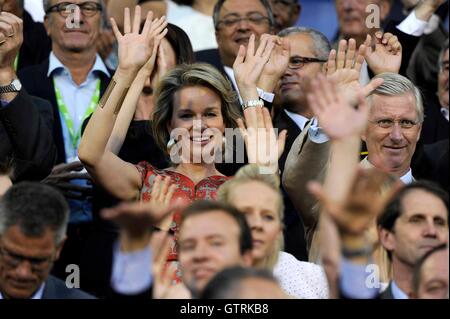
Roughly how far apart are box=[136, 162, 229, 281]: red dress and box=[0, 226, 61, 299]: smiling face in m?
1.12

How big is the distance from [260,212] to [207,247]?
25.3 inches

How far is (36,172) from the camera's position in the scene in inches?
263

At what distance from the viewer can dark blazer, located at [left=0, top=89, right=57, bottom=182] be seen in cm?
661

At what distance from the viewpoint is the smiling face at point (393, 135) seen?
22.9 feet

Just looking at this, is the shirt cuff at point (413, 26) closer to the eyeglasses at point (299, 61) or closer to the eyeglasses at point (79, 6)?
the eyeglasses at point (299, 61)

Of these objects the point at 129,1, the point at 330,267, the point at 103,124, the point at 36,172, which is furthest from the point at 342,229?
the point at 129,1

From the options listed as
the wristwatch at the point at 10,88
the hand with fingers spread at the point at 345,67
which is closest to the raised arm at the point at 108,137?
the wristwatch at the point at 10,88

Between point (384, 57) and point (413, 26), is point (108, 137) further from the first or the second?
point (413, 26)

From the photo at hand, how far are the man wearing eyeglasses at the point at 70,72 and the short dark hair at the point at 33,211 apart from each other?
1.89m

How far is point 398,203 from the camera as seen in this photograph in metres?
5.75

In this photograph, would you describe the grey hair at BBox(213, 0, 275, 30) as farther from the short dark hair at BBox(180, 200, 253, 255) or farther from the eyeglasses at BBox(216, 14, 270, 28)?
the short dark hair at BBox(180, 200, 253, 255)

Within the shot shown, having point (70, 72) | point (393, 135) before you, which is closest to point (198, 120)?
point (393, 135)

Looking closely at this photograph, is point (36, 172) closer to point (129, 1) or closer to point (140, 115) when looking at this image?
point (140, 115)

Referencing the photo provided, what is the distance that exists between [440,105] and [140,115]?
89.5 inches
